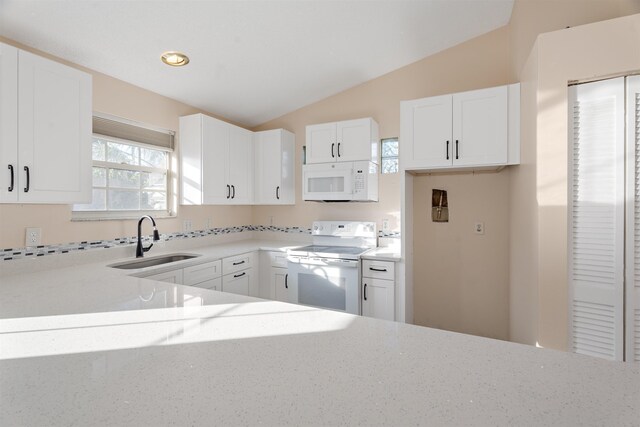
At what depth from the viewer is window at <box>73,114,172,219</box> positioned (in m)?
2.62

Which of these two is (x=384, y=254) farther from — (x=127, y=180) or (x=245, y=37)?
(x=127, y=180)

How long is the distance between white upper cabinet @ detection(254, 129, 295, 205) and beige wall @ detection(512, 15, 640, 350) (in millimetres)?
2501

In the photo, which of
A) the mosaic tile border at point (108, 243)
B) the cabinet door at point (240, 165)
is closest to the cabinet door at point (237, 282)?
the mosaic tile border at point (108, 243)

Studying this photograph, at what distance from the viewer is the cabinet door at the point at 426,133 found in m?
2.62

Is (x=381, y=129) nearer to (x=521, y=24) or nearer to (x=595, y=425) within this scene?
(x=521, y=24)

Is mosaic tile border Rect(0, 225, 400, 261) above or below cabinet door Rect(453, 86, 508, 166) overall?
below

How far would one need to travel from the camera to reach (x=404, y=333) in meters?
1.03

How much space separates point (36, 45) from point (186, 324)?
2276 mm

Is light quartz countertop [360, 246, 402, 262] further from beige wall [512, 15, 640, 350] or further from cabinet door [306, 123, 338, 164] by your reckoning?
beige wall [512, 15, 640, 350]

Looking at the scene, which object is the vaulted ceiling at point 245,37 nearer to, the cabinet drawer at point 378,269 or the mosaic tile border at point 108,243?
the mosaic tile border at point 108,243

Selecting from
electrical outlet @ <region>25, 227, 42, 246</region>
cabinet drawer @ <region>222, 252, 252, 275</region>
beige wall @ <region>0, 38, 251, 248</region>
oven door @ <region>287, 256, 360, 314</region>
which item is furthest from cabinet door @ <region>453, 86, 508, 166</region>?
electrical outlet @ <region>25, 227, 42, 246</region>

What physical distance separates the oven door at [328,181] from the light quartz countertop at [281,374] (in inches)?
84.1

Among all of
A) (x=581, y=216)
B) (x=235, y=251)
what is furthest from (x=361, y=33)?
(x=235, y=251)

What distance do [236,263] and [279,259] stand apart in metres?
0.46
